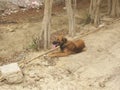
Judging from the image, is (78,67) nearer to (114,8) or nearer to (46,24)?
(46,24)

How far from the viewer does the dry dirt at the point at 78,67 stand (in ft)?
22.8

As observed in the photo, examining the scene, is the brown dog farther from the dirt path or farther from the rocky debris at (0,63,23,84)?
the rocky debris at (0,63,23,84)

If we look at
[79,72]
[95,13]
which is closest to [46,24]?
[79,72]

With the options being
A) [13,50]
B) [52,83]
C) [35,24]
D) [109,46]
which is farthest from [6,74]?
[35,24]

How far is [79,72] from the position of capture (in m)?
7.35

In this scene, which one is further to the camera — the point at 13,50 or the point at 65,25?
the point at 65,25

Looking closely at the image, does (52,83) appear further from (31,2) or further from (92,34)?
(31,2)

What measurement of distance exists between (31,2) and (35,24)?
6.58ft

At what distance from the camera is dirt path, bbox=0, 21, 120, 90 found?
273 inches

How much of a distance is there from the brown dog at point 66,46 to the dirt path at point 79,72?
0.13 m

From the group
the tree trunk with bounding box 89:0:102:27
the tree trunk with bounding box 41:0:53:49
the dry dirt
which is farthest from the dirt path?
the tree trunk with bounding box 89:0:102:27

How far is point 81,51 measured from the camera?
827 centimetres

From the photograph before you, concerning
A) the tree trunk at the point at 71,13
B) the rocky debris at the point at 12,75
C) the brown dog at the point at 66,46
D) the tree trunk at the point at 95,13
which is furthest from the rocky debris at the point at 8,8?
the rocky debris at the point at 12,75

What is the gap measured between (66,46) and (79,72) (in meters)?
0.91
